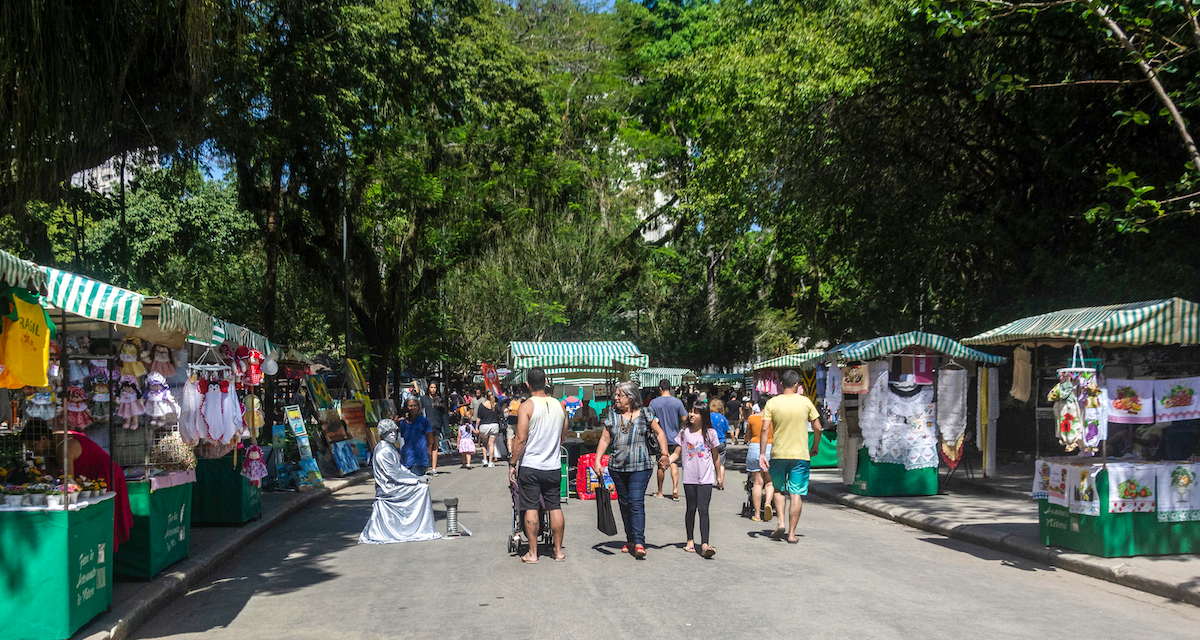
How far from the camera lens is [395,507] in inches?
461

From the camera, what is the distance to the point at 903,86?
752 inches

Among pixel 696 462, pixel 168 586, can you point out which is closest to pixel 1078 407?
pixel 696 462

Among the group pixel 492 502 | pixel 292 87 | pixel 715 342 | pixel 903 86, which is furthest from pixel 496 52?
pixel 715 342

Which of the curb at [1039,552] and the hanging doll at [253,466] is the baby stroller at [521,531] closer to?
the hanging doll at [253,466]

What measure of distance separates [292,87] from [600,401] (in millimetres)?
13481

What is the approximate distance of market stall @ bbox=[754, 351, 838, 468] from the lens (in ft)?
72.1

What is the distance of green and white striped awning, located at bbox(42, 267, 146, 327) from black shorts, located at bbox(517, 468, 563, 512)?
3847 mm

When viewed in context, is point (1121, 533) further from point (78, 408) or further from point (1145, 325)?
point (78, 408)

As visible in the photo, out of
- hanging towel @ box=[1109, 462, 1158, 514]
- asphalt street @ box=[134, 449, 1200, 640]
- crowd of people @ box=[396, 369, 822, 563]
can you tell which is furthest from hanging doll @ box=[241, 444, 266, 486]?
hanging towel @ box=[1109, 462, 1158, 514]

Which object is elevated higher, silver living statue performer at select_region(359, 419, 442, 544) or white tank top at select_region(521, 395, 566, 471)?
white tank top at select_region(521, 395, 566, 471)

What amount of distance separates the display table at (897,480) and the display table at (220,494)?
9644 millimetres

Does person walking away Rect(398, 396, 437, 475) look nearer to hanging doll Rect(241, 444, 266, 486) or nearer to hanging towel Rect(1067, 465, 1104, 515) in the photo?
hanging doll Rect(241, 444, 266, 486)

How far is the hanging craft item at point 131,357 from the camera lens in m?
9.42

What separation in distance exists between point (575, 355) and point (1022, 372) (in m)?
9.02
